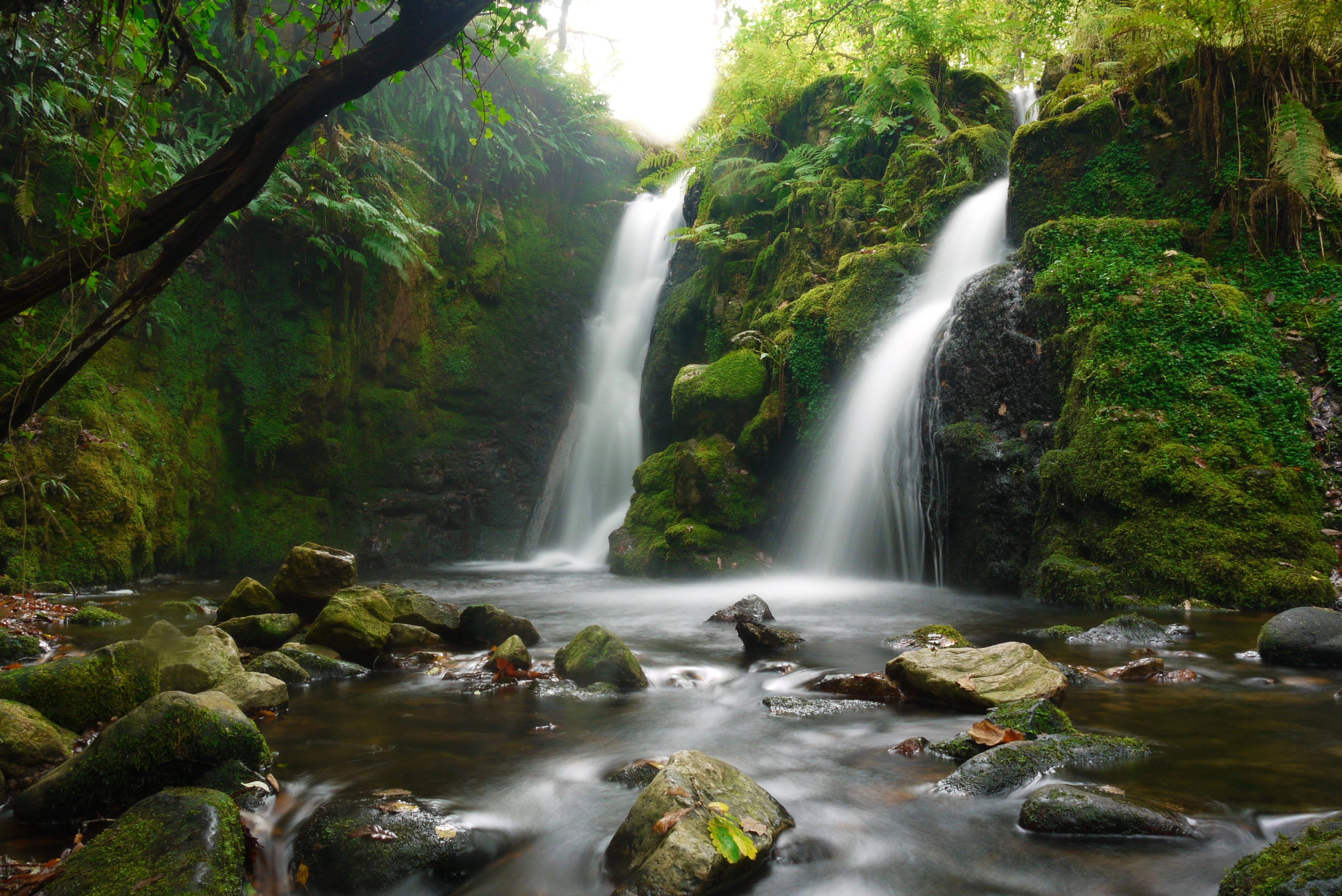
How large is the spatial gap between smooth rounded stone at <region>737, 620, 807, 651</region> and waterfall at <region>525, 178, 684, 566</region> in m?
7.13

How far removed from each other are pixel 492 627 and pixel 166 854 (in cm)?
382

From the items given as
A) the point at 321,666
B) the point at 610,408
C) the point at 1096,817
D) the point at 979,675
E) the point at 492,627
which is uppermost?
the point at 610,408

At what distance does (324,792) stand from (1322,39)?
11258 millimetres

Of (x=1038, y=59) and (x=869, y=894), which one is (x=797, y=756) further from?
(x=1038, y=59)

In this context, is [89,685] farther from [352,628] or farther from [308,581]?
[308,581]

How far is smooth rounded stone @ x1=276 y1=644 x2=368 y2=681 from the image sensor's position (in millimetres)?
5008

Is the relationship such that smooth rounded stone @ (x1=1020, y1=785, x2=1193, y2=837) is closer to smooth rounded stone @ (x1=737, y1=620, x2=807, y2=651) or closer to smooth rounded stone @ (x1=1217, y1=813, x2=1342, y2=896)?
smooth rounded stone @ (x1=1217, y1=813, x2=1342, y2=896)

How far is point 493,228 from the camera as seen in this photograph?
14.9m

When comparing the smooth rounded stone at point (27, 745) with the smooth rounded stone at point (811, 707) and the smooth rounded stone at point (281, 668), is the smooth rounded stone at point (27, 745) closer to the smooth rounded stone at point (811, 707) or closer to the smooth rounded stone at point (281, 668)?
the smooth rounded stone at point (281, 668)

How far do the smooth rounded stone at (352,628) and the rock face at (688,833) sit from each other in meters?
3.34

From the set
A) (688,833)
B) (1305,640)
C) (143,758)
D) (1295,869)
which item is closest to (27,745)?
(143,758)

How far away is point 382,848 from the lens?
2527 mm

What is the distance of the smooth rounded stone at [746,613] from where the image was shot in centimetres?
662

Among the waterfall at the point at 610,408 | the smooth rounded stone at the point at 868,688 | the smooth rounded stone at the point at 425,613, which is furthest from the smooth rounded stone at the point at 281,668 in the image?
the waterfall at the point at 610,408
